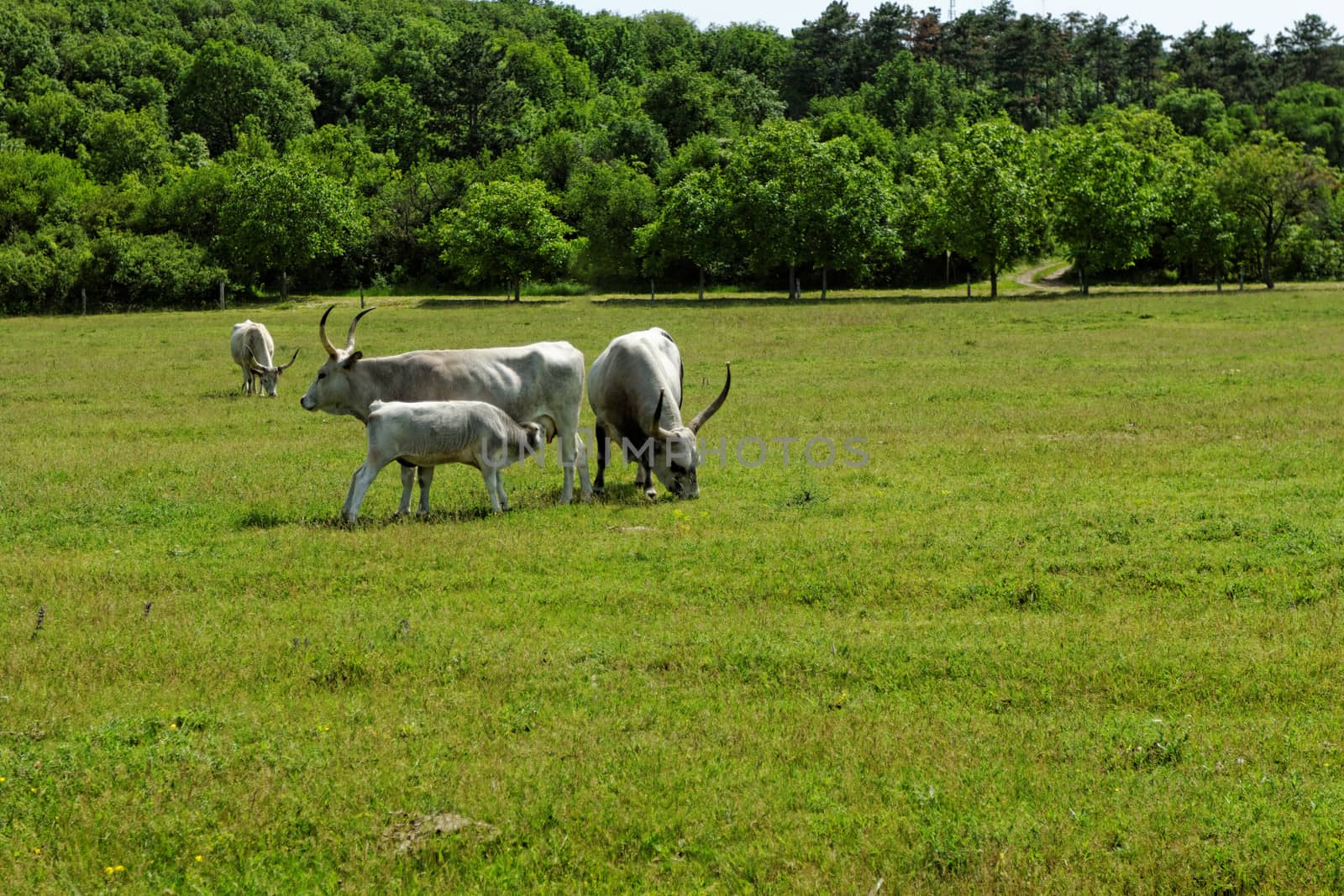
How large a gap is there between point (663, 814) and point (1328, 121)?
440 ft

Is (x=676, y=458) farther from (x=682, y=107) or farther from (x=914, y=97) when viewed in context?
(x=914, y=97)

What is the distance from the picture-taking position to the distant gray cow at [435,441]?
12883mm

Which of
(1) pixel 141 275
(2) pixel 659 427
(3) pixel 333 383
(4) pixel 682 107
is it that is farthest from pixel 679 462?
(4) pixel 682 107

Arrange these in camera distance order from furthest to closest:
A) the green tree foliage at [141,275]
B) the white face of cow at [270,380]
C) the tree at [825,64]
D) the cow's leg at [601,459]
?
the tree at [825,64], the green tree foliage at [141,275], the white face of cow at [270,380], the cow's leg at [601,459]

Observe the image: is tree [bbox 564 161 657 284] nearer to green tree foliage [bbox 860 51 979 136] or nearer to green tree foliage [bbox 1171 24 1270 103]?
green tree foliage [bbox 860 51 979 136]

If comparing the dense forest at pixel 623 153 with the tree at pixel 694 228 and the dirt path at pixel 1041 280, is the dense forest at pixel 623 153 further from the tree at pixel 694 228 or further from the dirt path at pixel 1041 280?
the dirt path at pixel 1041 280

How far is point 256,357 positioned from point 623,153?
79.7m

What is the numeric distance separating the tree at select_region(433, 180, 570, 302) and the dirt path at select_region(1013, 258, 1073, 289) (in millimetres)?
30315

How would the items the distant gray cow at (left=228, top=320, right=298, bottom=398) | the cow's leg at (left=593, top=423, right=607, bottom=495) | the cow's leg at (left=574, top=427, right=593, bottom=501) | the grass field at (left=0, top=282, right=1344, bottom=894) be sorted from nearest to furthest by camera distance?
the grass field at (left=0, top=282, right=1344, bottom=894) < the cow's leg at (left=574, top=427, right=593, bottom=501) < the cow's leg at (left=593, top=423, right=607, bottom=495) < the distant gray cow at (left=228, top=320, right=298, bottom=398)

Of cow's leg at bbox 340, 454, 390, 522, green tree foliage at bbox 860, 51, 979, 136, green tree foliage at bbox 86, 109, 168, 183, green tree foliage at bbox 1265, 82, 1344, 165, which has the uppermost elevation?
green tree foliage at bbox 860, 51, 979, 136

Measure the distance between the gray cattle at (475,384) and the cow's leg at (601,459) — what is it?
433mm

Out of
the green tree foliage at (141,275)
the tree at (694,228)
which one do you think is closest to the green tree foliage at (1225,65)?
the tree at (694,228)

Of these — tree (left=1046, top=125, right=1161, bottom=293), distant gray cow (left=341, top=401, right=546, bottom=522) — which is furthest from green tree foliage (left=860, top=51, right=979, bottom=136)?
distant gray cow (left=341, top=401, right=546, bottom=522)

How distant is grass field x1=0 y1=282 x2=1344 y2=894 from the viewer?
20.0 feet
